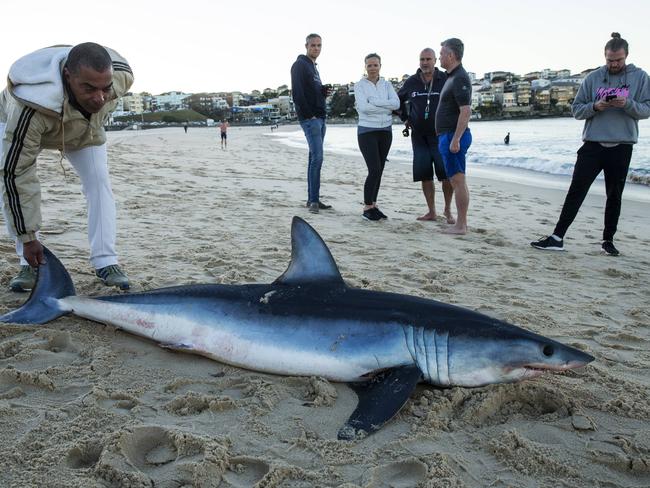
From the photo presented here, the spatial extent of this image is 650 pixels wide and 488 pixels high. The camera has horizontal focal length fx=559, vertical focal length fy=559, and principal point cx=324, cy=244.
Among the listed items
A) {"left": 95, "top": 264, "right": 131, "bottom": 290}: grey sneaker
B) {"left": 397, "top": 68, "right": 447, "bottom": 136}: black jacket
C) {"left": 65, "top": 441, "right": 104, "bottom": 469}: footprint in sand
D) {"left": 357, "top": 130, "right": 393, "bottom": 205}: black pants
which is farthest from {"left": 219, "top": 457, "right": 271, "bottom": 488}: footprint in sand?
{"left": 397, "top": 68, "right": 447, "bottom": 136}: black jacket

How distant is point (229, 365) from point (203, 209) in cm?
537

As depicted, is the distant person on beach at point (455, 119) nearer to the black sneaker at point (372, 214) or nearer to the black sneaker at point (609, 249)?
the black sneaker at point (372, 214)

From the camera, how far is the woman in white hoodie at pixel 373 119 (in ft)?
26.0

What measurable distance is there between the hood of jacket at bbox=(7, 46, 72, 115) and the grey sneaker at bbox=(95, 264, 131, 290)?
1280 mm

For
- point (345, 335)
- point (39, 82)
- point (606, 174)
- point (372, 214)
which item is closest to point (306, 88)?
point (372, 214)

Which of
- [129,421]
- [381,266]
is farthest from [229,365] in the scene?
[381,266]

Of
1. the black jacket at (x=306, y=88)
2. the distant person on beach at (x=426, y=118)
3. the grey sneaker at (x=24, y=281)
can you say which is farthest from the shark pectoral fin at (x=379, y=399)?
the black jacket at (x=306, y=88)

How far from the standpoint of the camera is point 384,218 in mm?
8125

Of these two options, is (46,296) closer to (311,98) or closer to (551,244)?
(551,244)

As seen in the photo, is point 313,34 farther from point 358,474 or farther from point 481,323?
point 358,474

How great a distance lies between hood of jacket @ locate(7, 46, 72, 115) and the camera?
3598 millimetres

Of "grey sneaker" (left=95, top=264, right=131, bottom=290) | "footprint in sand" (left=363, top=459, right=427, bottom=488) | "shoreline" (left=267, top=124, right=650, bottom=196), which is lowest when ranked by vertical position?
"shoreline" (left=267, top=124, right=650, bottom=196)

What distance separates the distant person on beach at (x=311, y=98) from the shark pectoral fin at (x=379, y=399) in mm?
5783

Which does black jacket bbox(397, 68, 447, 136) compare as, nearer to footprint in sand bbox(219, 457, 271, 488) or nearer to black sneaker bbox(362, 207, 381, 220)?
black sneaker bbox(362, 207, 381, 220)
